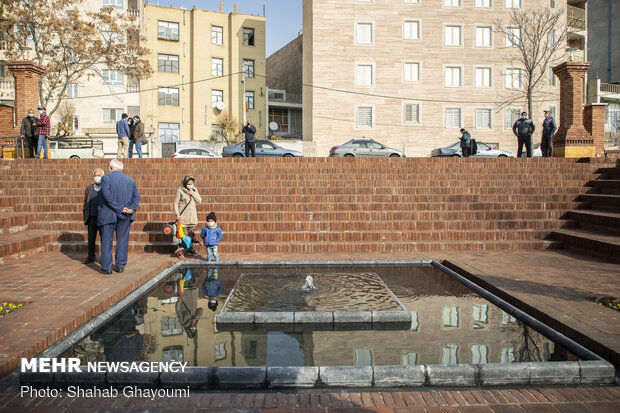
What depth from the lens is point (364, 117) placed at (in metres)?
34.3

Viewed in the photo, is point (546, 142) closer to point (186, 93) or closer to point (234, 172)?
point (234, 172)

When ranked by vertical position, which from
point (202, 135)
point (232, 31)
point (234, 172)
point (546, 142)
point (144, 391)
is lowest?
point (144, 391)

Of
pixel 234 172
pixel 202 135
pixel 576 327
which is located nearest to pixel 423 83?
pixel 202 135

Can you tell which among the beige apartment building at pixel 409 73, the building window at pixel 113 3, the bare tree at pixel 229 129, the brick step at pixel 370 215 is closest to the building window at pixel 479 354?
the brick step at pixel 370 215

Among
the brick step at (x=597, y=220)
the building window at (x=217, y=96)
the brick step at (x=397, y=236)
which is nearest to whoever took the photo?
the brick step at (x=597, y=220)

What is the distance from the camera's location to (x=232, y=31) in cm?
4003

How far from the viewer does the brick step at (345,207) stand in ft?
38.5

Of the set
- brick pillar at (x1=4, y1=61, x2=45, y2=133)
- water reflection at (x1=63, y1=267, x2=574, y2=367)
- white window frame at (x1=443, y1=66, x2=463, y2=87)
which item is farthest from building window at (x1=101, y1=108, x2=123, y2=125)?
water reflection at (x1=63, y1=267, x2=574, y2=367)

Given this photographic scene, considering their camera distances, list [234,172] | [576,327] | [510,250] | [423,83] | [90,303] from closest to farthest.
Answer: [576,327] < [90,303] < [510,250] < [234,172] < [423,83]

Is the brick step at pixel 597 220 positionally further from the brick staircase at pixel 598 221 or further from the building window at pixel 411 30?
the building window at pixel 411 30

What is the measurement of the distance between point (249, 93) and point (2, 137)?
26.0m

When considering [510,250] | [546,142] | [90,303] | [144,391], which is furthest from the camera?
[546,142]

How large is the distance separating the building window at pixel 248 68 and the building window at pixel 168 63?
19.0ft

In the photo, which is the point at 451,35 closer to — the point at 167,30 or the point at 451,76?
the point at 451,76
